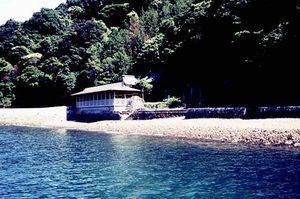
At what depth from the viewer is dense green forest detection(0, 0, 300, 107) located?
41406 millimetres

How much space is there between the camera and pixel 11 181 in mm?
20469

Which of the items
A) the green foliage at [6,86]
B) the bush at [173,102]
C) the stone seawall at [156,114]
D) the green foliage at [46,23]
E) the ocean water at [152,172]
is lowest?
the ocean water at [152,172]

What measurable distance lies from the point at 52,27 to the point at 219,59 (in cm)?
7254

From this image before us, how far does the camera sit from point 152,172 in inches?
874

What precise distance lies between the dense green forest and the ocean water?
1380 cm

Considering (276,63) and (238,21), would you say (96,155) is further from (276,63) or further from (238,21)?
(238,21)

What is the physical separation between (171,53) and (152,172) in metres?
40.6

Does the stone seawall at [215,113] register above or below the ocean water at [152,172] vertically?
above

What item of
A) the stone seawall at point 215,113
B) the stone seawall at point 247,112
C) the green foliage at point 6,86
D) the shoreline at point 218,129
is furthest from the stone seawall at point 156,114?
the green foliage at point 6,86

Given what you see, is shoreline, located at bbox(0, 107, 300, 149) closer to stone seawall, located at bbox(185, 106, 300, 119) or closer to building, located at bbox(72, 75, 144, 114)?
stone seawall, located at bbox(185, 106, 300, 119)

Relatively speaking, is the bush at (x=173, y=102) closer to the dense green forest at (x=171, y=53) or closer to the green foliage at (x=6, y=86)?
the dense green forest at (x=171, y=53)

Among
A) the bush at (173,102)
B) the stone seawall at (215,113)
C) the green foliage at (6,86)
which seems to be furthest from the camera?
the green foliage at (6,86)

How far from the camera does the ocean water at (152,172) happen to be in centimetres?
1770

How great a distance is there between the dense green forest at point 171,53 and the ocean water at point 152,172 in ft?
45.3
